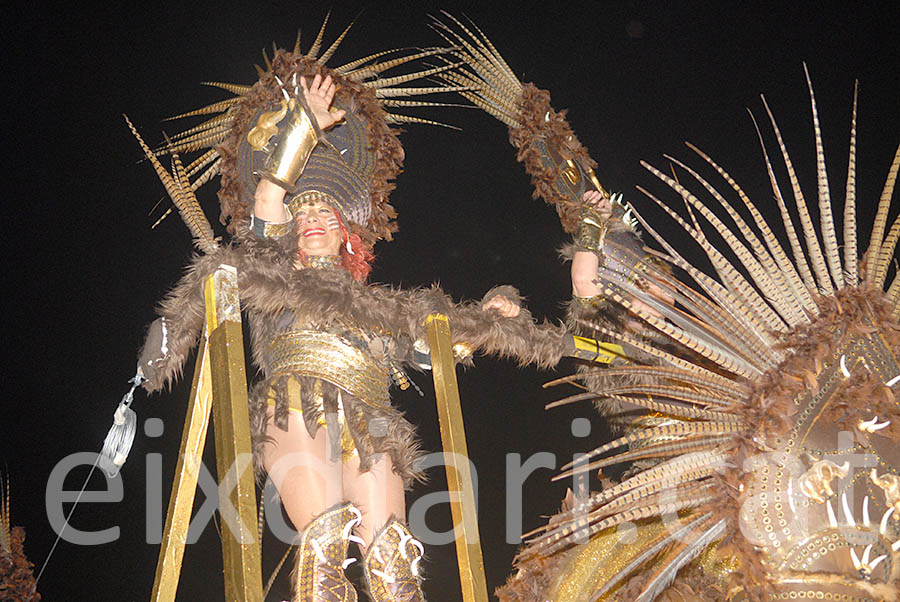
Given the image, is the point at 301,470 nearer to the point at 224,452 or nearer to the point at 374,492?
the point at 374,492

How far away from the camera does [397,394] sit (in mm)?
3887

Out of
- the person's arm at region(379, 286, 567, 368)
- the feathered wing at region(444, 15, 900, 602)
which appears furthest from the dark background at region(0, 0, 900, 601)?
the feathered wing at region(444, 15, 900, 602)

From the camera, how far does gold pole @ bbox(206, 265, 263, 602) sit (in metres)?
1.68

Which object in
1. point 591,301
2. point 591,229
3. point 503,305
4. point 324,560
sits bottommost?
Answer: point 324,560

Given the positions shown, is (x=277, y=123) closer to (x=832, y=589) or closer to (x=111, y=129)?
(x=111, y=129)

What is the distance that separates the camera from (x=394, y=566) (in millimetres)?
2227

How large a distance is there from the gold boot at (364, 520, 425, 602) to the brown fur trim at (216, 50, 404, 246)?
41.5 inches

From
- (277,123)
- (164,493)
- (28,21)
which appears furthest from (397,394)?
(28,21)

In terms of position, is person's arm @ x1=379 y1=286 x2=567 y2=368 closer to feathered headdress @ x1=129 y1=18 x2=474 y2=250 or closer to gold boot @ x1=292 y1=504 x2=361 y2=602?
gold boot @ x1=292 y1=504 x2=361 y2=602

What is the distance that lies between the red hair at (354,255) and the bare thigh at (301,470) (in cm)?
58

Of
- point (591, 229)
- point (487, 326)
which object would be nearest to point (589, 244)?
point (591, 229)

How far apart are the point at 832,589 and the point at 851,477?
0.55ft

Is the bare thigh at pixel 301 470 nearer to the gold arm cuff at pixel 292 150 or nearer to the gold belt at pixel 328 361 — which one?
the gold belt at pixel 328 361

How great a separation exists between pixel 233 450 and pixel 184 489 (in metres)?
0.26
